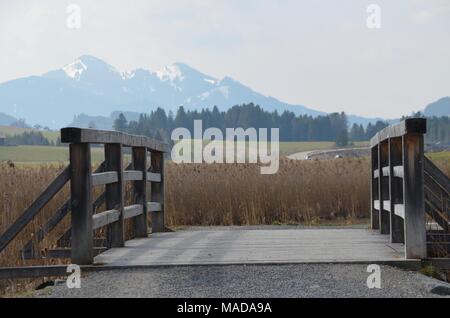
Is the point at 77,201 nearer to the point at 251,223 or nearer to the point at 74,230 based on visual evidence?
the point at 74,230

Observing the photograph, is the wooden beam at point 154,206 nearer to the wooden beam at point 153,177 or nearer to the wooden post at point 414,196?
the wooden beam at point 153,177

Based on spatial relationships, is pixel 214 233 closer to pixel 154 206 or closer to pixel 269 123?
pixel 154 206

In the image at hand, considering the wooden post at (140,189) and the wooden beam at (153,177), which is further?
the wooden beam at (153,177)

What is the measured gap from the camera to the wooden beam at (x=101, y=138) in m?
6.91

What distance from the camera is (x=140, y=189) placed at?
9750mm

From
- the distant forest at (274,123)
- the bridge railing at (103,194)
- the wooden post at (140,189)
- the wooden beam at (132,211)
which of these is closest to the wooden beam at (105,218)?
the bridge railing at (103,194)

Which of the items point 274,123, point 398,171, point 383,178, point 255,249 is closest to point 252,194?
point 383,178

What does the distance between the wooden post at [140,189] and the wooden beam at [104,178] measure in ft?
4.49

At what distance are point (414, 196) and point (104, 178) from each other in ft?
10.0

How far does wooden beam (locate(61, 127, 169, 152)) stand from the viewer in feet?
22.7

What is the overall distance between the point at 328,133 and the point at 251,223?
144 meters

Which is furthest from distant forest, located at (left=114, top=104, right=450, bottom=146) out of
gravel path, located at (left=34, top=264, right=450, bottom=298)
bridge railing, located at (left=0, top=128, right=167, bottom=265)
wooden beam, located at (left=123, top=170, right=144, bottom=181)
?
gravel path, located at (left=34, top=264, right=450, bottom=298)

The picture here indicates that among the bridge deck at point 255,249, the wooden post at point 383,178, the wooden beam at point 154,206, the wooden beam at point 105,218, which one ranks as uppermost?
the wooden post at point 383,178
